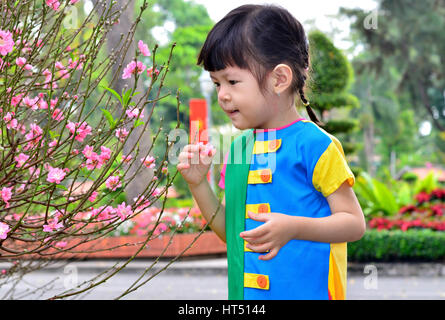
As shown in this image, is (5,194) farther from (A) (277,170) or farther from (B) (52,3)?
(A) (277,170)

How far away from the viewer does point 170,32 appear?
32062 millimetres

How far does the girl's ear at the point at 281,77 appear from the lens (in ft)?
6.73

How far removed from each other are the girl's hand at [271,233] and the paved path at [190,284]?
6.10 metres

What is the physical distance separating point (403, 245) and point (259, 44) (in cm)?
921

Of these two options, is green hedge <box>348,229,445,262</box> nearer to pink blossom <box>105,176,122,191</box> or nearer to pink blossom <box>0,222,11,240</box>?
pink blossom <box>105,176,122,191</box>

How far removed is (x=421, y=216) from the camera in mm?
12109

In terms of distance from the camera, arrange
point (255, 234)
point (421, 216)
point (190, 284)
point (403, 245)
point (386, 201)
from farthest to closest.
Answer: point (386, 201) < point (421, 216) < point (403, 245) < point (190, 284) < point (255, 234)

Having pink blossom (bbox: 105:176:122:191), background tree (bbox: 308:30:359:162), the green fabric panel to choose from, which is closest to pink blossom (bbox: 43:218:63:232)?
pink blossom (bbox: 105:176:122:191)

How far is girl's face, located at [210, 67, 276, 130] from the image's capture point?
1999 mm

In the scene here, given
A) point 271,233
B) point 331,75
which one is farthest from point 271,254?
point 331,75

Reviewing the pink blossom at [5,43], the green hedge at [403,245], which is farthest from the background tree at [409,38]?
the pink blossom at [5,43]

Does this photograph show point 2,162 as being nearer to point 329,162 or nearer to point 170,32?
point 329,162
